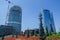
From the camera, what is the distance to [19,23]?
354ft

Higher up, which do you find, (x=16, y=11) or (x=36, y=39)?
(x=16, y=11)

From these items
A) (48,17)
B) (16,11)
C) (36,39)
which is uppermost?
(16,11)

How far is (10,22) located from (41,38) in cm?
8430

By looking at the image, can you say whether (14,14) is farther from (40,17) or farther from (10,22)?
(40,17)

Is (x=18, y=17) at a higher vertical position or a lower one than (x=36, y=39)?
higher

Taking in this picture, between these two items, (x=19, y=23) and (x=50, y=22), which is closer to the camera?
(x=50, y=22)

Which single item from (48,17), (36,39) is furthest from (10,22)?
(36,39)

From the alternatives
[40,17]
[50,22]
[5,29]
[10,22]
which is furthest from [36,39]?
[10,22]

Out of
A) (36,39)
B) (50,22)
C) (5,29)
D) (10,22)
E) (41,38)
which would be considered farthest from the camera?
(10,22)

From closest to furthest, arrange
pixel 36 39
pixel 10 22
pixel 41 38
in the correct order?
pixel 41 38, pixel 36 39, pixel 10 22

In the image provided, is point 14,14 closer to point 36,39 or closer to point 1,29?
point 1,29

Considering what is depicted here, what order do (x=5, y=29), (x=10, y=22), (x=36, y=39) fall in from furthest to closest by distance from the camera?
(x=10, y=22), (x=5, y=29), (x=36, y=39)

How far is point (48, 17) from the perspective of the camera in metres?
81.1

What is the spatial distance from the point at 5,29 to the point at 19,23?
2549cm
